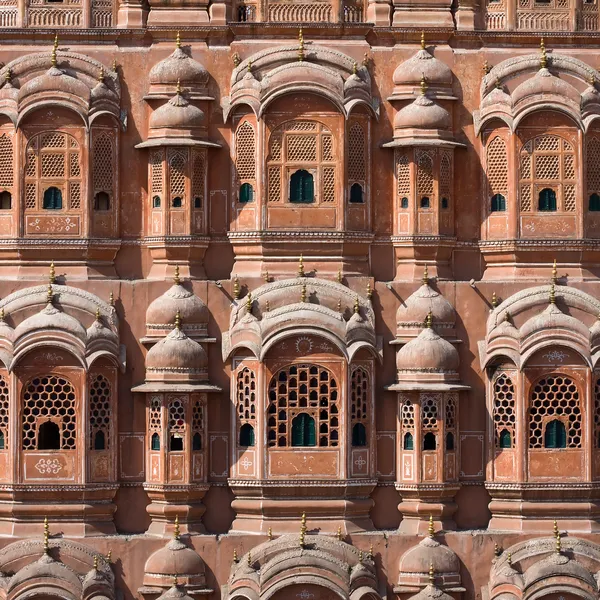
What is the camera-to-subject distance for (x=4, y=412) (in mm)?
39375

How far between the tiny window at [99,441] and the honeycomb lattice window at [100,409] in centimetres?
2

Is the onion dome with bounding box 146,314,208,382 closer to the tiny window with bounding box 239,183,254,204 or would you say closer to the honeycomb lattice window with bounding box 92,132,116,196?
the tiny window with bounding box 239,183,254,204

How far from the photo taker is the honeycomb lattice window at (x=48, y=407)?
3925cm

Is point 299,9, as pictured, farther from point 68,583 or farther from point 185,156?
point 68,583

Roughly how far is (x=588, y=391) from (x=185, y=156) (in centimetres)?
820

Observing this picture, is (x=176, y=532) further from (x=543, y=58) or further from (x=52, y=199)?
(x=543, y=58)

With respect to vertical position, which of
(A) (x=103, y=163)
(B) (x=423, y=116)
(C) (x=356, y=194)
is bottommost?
(C) (x=356, y=194)

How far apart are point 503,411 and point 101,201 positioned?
8056 mm

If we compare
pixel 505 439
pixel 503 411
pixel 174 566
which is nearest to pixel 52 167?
pixel 174 566

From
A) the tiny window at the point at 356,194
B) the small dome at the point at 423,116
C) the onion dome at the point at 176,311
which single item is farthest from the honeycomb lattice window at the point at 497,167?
the onion dome at the point at 176,311

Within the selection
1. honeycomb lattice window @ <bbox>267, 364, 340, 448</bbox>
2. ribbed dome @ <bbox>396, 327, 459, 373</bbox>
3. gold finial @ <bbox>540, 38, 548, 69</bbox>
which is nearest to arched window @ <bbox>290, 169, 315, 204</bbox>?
honeycomb lattice window @ <bbox>267, 364, 340, 448</bbox>

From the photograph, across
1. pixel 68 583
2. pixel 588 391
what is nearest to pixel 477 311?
pixel 588 391

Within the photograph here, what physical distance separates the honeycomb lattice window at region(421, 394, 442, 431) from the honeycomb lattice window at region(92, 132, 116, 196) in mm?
6705

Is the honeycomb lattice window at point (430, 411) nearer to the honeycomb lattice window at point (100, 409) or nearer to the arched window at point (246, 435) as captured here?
the arched window at point (246, 435)
